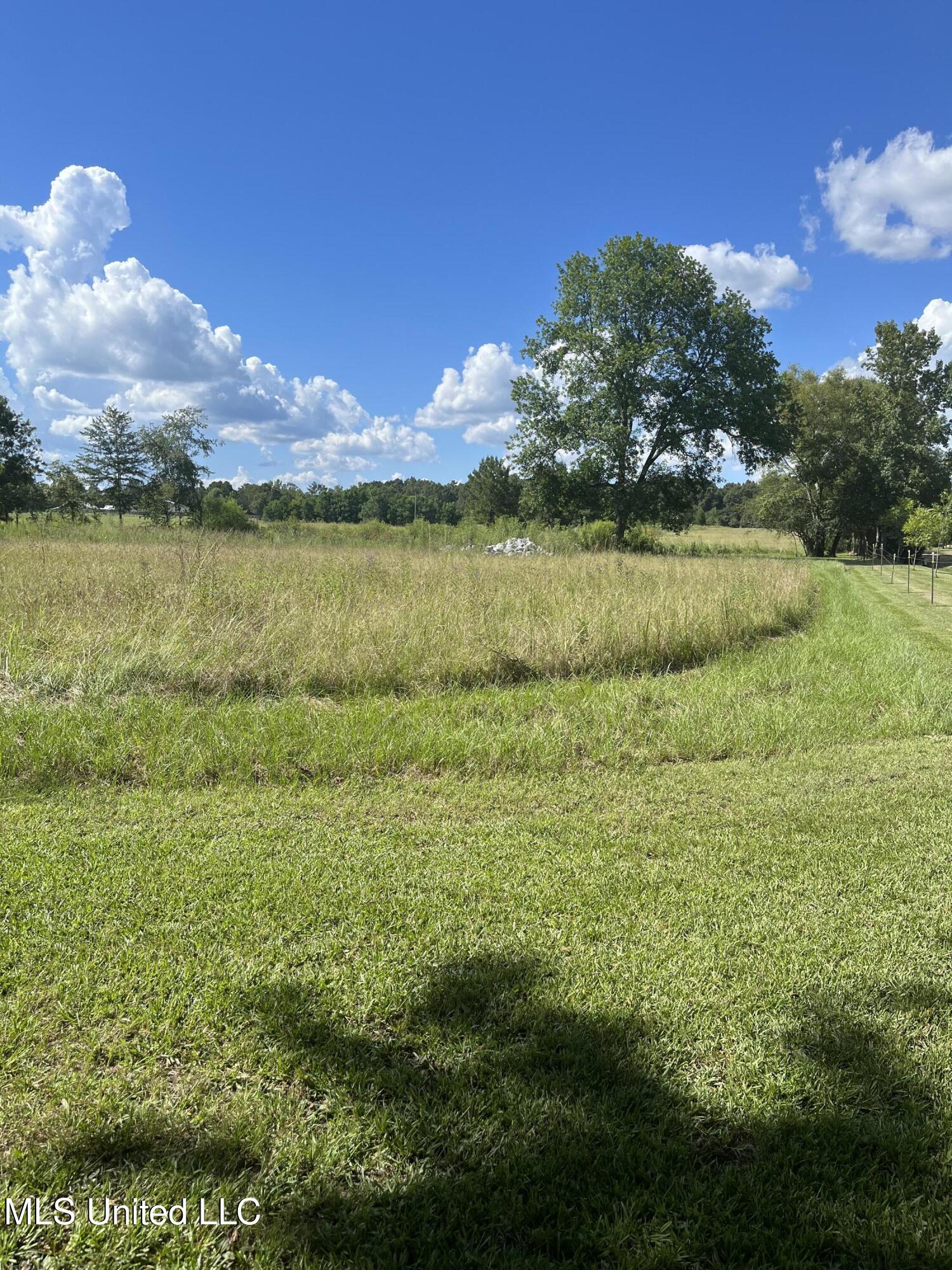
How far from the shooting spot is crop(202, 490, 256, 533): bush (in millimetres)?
31000

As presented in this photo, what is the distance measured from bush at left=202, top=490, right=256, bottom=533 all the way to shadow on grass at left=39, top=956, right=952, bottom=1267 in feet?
99.1

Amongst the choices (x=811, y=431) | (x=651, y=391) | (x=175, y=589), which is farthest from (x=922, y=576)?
(x=175, y=589)

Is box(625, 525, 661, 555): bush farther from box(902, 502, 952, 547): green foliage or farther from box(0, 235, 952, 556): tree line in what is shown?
box(902, 502, 952, 547): green foliage

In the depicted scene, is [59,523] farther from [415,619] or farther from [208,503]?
[415,619]

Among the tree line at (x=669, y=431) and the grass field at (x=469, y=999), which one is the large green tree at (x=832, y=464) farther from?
the grass field at (x=469, y=999)

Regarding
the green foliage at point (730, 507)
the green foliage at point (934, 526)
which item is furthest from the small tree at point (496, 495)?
the green foliage at point (934, 526)

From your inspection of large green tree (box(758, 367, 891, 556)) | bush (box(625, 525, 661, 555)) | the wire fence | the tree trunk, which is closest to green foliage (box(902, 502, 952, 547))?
the wire fence

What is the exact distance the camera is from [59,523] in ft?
79.5

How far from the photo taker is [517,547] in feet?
81.7

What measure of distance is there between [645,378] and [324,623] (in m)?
31.2

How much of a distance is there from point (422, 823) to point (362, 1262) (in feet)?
7.92

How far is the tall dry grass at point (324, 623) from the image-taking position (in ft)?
20.5

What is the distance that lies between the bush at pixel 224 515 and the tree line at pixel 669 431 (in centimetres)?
19

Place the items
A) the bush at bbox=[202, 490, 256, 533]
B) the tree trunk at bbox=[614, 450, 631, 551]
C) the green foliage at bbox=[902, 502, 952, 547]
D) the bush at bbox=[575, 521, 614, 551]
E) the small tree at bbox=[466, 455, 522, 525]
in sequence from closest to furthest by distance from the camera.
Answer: the green foliage at bbox=[902, 502, 952, 547]
the bush at bbox=[575, 521, 614, 551]
the bush at bbox=[202, 490, 256, 533]
the tree trunk at bbox=[614, 450, 631, 551]
the small tree at bbox=[466, 455, 522, 525]
